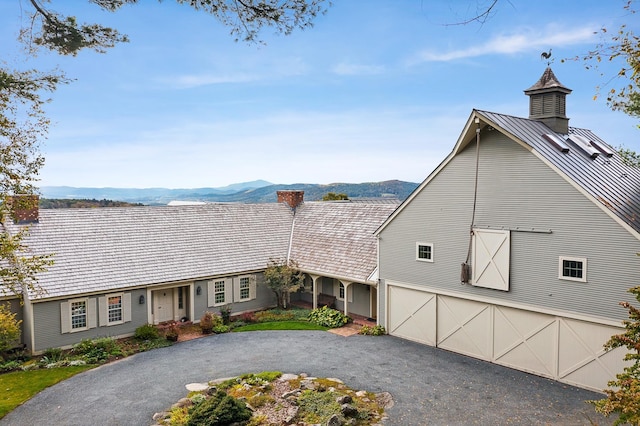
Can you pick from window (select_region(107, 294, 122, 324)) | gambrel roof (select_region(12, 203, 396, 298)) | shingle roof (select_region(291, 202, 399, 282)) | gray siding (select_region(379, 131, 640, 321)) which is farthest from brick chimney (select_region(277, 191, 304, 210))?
window (select_region(107, 294, 122, 324))

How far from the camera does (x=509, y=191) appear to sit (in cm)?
1645

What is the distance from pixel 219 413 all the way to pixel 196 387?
3.61 meters

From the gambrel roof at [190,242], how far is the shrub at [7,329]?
1.66 metres

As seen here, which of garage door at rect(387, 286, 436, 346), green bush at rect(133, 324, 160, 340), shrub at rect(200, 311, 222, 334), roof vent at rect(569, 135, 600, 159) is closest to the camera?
roof vent at rect(569, 135, 600, 159)

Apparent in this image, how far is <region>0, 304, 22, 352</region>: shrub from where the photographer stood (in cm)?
1550

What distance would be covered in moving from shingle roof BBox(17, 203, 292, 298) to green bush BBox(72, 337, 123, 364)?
7.38 feet

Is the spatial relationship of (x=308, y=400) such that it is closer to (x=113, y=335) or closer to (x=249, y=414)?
(x=249, y=414)

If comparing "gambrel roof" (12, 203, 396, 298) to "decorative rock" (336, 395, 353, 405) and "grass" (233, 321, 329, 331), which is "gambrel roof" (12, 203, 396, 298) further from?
"decorative rock" (336, 395, 353, 405)

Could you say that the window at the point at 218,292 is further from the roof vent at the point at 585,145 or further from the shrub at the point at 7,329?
the roof vent at the point at 585,145

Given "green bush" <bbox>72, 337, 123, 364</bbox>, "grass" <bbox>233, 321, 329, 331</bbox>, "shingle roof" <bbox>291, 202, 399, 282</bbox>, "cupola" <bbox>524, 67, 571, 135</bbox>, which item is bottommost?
"grass" <bbox>233, 321, 329, 331</bbox>

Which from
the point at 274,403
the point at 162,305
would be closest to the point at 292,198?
the point at 162,305

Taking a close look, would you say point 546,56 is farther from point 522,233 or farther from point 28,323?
point 28,323

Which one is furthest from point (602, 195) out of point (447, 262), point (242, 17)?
point (242, 17)

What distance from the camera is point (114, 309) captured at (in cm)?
2059
